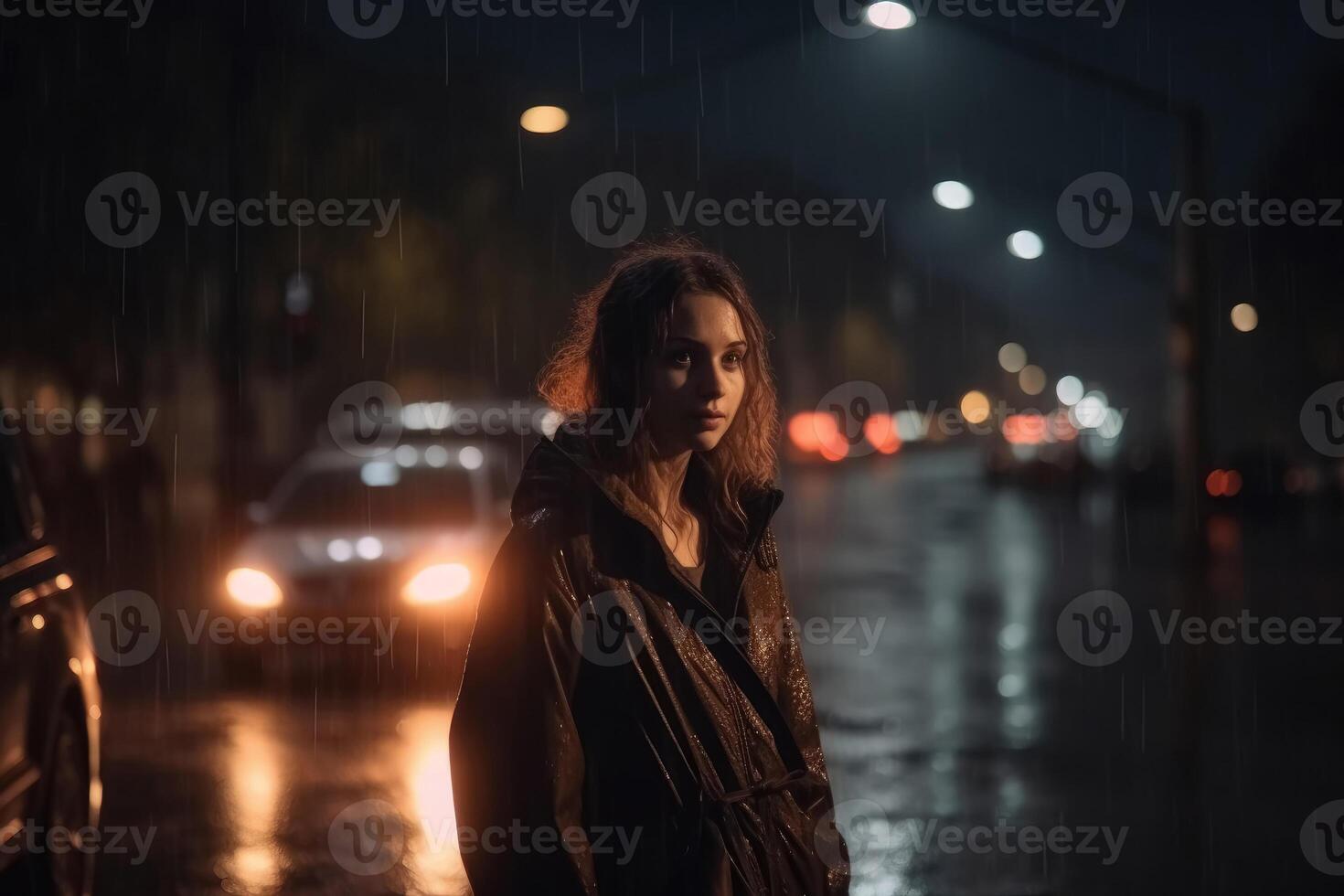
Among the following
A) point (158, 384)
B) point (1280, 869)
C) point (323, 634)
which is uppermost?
point (158, 384)

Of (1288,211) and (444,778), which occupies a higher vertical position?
(1288,211)

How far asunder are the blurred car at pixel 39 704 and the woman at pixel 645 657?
3239mm

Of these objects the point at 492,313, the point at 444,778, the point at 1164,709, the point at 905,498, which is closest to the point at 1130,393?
the point at 905,498

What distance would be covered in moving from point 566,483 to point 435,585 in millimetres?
8967

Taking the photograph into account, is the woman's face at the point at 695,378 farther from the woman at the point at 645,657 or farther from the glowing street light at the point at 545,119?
the glowing street light at the point at 545,119

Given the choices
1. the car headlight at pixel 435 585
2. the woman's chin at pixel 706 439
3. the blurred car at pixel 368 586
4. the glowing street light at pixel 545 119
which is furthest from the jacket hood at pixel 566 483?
the glowing street light at pixel 545 119

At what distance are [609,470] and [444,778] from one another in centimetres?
606

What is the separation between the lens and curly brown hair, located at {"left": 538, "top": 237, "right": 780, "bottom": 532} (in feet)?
8.68

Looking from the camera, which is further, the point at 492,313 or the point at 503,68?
the point at 492,313

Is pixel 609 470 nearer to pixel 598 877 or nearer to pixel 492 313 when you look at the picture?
pixel 598 877

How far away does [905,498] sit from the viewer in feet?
142

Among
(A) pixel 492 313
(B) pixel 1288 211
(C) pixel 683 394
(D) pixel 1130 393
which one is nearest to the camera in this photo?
(C) pixel 683 394

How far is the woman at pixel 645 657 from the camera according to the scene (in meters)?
2.33

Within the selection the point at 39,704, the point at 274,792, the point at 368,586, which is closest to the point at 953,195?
the point at 368,586
